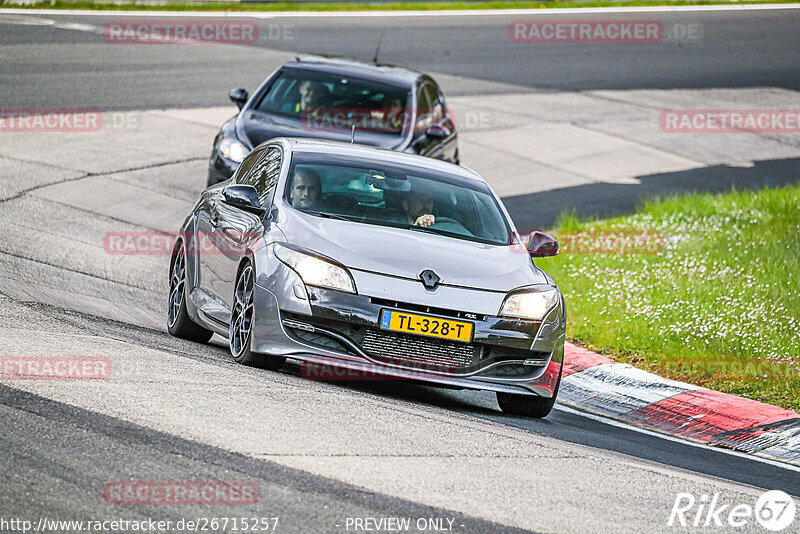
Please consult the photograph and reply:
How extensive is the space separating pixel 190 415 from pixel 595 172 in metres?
14.5

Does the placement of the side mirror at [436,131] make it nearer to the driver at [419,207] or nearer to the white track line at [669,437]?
the driver at [419,207]

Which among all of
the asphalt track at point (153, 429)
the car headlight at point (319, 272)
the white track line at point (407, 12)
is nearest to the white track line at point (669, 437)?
the asphalt track at point (153, 429)

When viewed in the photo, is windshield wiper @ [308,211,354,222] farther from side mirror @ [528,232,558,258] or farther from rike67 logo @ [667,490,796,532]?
rike67 logo @ [667,490,796,532]

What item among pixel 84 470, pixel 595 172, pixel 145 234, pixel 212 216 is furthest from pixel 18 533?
pixel 595 172

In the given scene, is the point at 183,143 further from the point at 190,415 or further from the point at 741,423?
the point at 190,415

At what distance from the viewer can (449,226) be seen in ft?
29.5

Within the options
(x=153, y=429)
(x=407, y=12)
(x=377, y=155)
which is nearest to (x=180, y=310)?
(x=377, y=155)

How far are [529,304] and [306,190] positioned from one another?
1806 mm

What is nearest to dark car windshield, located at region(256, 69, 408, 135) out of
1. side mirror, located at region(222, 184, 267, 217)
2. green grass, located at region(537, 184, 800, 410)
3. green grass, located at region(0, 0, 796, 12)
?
green grass, located at region(537, 184, 800, 410)

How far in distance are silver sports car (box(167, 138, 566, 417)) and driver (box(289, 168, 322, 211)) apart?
11mm

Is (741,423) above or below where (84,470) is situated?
below

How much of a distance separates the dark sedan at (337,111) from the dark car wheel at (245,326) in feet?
18.2

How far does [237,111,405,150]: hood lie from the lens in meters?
14.2

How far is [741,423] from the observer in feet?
29.3
